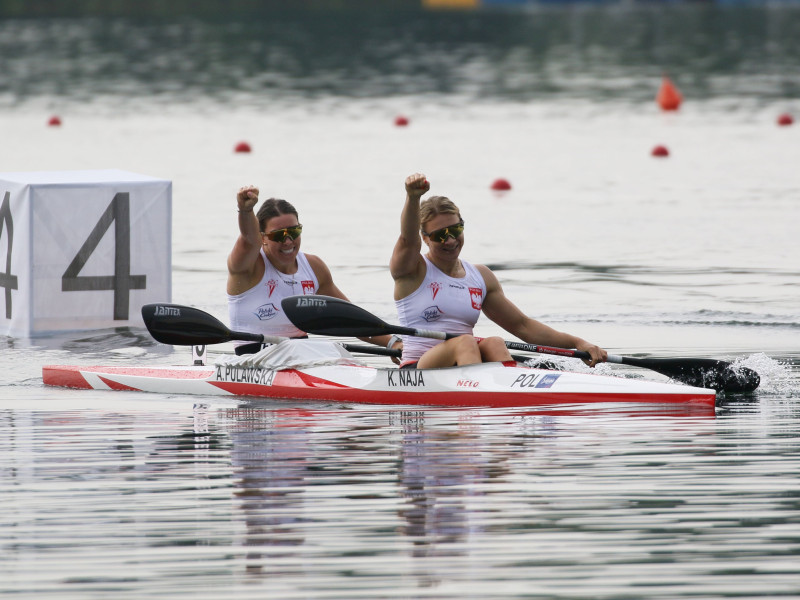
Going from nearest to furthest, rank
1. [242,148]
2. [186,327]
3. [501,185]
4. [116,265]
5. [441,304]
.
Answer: [441,304] < [186,327] < [116,265] < [501,185] < [242,148]

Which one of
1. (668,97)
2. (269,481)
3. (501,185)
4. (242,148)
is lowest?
(269,481)

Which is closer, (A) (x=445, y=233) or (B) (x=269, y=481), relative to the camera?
(B) (x=269, y=481)

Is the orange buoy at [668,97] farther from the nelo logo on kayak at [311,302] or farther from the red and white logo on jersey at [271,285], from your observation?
the nelo logo on kayak at [311,302]

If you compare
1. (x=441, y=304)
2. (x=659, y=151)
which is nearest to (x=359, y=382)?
(x=441, y=304)

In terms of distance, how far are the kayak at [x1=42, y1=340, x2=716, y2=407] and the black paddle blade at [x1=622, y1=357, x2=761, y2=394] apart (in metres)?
0.58

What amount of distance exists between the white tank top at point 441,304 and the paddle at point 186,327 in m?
0.60

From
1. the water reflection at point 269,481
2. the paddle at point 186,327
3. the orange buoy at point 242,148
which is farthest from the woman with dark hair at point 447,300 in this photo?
the orange buoy at point 242,148

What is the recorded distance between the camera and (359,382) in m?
10.3

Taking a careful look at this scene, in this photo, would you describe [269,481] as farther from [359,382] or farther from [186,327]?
[186,327]

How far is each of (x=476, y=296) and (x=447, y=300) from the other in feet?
0.65

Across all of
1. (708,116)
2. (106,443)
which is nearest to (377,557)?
(106,443)

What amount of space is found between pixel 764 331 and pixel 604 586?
6.72m

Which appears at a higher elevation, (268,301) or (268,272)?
(268,272)

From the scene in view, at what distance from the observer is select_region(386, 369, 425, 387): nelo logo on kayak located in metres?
10.1
